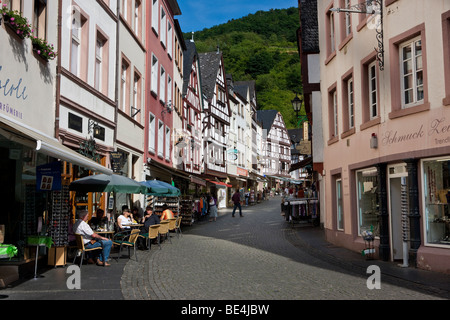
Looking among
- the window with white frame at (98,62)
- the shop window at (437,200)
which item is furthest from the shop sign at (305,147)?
the shop window at (437,200)

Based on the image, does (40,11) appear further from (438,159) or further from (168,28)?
(168,28)

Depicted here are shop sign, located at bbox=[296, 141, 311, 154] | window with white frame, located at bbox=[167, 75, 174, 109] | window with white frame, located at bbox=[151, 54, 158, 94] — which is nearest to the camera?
shop sign, located at bbox=[296, 141, 311, 154]

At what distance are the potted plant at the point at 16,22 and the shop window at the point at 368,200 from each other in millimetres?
8974

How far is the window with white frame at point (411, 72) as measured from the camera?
10.9m

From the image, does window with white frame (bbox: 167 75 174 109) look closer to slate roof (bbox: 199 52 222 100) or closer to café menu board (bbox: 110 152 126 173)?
café menu board (bbox: 110 152 126 173)

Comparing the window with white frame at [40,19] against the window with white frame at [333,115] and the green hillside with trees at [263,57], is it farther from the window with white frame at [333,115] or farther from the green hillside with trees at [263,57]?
the green hillside with trees at [263,57]

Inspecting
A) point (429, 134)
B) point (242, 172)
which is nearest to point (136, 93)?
point (429, 134)

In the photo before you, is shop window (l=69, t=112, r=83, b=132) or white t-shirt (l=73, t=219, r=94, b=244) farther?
shop window (l=69, t=112, r=83, b=132)

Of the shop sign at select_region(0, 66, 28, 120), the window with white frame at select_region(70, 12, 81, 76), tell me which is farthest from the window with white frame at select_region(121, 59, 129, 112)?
the shop sign at select_region(0, 66, 28, 120)

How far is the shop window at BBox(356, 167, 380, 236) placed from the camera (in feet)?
42.3

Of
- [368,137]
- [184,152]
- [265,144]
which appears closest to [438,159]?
[368,137]

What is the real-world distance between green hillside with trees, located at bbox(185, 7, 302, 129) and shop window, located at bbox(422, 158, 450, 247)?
70924 mm

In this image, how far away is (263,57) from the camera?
297 feet

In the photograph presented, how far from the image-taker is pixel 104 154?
15.9 metres
